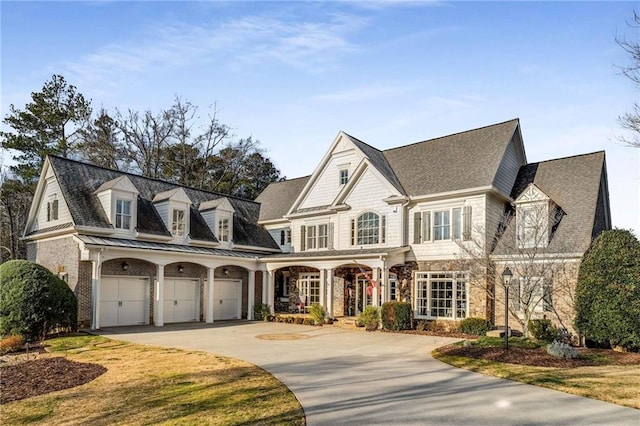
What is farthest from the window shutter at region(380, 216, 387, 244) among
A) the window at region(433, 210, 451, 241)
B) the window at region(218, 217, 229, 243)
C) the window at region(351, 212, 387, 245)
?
the window at region(218, 217, 229, 243)

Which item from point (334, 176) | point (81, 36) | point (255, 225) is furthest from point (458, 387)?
point (255, 225)

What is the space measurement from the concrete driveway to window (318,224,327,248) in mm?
8300

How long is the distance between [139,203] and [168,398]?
15.6 metres

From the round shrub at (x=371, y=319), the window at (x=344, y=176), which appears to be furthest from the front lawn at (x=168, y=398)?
the window at (x=344, y=176)

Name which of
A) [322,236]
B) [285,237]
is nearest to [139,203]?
[285,237]

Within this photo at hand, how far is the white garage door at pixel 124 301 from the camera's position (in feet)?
63.3

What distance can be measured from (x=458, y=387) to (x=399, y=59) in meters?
8.08

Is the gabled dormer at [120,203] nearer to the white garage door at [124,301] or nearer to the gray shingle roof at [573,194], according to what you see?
the white garage door at [124,301]

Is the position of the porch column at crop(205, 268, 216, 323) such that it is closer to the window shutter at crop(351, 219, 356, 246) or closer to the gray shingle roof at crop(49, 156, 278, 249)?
the gray shingle roof at crop(49, 156, 278, 249)

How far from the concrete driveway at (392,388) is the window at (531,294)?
2.92 m

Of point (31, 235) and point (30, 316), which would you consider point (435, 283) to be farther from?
point (31, 235)

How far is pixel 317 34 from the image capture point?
11156 mm

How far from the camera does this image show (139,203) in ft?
72.5

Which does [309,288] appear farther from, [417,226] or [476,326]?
[476,326]
